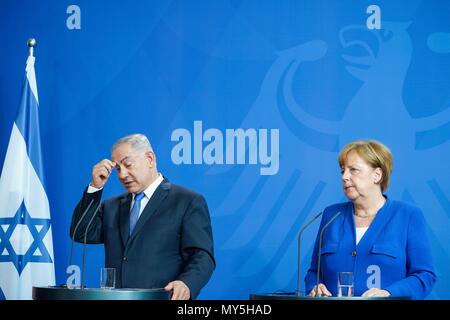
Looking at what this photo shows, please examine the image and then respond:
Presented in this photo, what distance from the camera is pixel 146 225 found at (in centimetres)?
421

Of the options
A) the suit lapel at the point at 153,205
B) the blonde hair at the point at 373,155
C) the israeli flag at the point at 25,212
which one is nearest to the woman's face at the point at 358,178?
the blonde hair at the point at 373,155

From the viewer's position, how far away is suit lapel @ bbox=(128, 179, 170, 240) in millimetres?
4215

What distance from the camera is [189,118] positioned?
18.6 ft

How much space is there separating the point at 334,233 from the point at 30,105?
2.38 m

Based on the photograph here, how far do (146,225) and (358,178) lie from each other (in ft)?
3.59

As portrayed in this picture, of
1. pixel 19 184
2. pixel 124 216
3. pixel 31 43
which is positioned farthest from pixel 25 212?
pixel 124 216

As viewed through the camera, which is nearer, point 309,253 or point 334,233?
point 334,233

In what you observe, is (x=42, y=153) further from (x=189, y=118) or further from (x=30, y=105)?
(x=189, y=118)

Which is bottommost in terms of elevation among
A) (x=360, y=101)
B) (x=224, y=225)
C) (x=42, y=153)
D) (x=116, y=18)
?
(x=224, y=225)

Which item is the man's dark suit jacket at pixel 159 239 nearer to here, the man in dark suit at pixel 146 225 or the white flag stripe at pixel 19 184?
the man in dark suit at pixel 146 225

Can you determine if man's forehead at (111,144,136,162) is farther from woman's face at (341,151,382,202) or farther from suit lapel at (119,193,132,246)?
woman's face at (341,151,382,202)

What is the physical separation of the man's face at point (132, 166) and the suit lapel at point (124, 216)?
11 centimetres

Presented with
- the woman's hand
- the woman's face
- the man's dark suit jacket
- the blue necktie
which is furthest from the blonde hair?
the blue necktie
